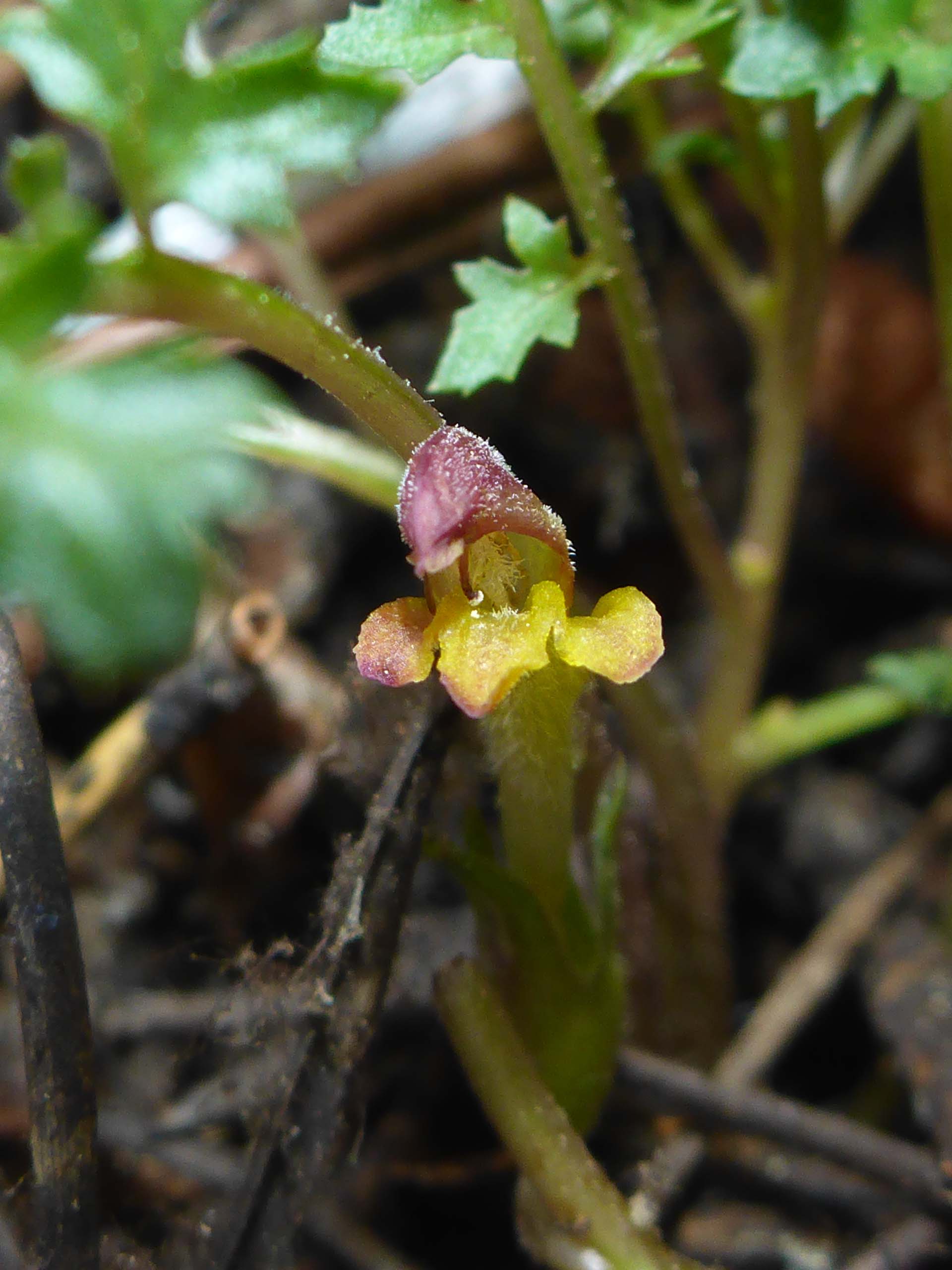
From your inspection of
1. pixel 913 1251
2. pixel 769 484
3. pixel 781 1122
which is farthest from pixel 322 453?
pixel 913 1251

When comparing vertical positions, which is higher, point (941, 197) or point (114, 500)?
point (941, 197)

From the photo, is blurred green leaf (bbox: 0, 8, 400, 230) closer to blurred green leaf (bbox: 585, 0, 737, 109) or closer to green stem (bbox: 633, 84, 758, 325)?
blurred green leaf (bbox: 585, 0, 737, 109)

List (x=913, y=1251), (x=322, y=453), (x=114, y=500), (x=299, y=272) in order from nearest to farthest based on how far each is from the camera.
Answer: (x=114, y=500)
(x=913, y=1251)
(x=322, y=453)
(x=299, y=272)

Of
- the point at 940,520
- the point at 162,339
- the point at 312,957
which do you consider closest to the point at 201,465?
the point at 162,339

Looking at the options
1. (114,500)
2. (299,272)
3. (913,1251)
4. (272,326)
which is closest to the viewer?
(114,500)

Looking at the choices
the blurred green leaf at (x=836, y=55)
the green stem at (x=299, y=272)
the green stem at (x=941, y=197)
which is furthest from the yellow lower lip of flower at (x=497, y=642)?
the green stem at (x=299, y=272)

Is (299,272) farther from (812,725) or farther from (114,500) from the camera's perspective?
(114,500)
